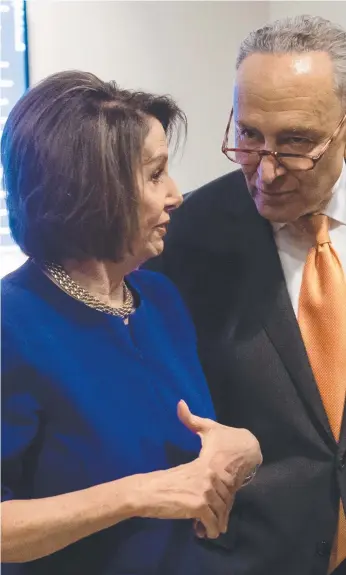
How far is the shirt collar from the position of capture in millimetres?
840

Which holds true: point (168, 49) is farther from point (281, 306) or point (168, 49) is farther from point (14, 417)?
point (14, 417)

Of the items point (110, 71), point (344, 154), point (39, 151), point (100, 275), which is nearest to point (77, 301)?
point (100, 275)

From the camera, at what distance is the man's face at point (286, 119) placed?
0.74m

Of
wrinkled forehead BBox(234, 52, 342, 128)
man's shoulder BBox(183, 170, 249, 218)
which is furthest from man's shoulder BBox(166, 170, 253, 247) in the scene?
wrinkled forehead BBox(234, 52, 342, 128)

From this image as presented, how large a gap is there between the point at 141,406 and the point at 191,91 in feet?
1.22

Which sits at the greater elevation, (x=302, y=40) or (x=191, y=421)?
(x=302, y=40)

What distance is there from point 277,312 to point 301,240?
4.2 inches

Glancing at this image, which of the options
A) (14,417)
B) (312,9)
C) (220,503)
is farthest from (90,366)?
(312,9)

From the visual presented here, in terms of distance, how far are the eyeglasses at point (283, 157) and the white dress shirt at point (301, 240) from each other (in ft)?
0.22

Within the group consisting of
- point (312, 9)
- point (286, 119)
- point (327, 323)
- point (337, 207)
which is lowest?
point (327, 323)

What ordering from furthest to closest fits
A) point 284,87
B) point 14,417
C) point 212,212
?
1. point 212,212
2. point 284,87
3. point 14,417

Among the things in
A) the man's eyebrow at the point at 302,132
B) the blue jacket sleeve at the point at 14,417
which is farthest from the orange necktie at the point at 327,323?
the blue jacket sleeve at the point at 14,417

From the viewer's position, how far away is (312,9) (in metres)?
0.92

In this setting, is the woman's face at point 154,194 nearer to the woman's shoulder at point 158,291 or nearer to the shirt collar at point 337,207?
the woman's shoulder at point 158,291
